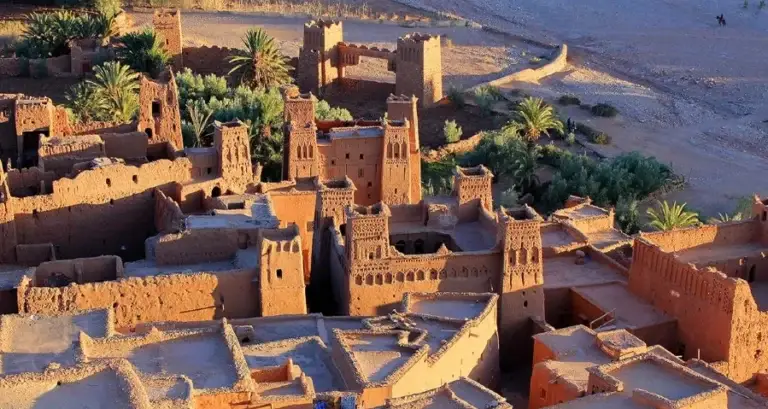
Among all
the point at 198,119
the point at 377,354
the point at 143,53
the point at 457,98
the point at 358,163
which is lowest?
the point at 377,354

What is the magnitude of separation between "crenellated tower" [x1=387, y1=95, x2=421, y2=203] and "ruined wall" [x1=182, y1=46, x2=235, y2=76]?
58.2ft

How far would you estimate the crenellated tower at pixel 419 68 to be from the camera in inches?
1775

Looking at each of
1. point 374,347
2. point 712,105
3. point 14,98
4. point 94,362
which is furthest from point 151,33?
point 94,362

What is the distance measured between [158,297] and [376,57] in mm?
25922

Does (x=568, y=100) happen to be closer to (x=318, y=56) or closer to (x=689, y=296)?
(x=318, y=56)

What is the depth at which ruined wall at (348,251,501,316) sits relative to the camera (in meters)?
23.1

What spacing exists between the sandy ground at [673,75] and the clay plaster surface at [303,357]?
21.5 m

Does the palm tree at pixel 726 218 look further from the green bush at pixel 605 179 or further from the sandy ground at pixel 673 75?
the sandy ground at pixel 673 75

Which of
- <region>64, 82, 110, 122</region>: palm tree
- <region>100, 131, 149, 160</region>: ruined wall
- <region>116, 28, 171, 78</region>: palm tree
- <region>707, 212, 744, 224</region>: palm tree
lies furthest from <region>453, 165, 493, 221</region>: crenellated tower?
<region>116, 28, 171, 78</region>: palm tree

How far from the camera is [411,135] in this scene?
3111 cm

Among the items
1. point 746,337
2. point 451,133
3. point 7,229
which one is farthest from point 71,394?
point 451,133

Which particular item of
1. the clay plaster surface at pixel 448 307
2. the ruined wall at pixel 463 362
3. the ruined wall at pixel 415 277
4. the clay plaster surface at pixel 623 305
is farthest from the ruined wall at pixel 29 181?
the clay plaster surface at pixel 623 305

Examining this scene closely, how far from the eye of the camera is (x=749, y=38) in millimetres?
62562

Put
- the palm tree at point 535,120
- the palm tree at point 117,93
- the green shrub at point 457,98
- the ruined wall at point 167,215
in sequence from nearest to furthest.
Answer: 1. the ruined wall at point 167,215
2. the palm tree at point 117,93
3. the palm tree at point 535,120
4. the green shrub at point 457,98
